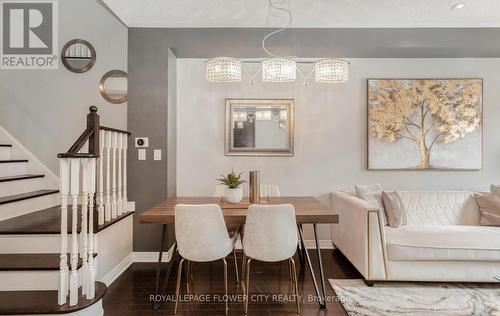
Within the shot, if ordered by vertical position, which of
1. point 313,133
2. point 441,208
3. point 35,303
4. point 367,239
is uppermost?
point 313,133

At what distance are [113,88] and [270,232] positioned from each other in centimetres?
264

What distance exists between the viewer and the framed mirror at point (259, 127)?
11.5ft

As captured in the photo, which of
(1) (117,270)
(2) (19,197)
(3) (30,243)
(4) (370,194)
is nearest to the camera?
(3) (30,243)

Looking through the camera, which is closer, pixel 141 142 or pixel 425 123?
pixel 141 142

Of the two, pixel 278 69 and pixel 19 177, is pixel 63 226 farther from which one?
pixel 278 69

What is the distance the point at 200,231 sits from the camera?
199cm

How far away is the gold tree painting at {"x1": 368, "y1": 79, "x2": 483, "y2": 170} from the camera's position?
341 centimetres

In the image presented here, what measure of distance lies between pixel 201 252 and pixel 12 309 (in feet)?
4.11

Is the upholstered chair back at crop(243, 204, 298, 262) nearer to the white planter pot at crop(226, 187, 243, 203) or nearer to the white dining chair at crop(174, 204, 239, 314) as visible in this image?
the white dining chair at crop(174, 204, 239, 314)

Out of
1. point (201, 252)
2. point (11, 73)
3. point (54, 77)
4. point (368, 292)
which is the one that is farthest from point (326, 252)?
point (11, 73)

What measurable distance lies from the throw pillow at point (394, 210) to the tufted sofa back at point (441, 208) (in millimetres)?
271

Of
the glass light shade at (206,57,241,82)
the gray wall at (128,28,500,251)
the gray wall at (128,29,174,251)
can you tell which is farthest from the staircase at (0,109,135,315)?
the glass light shade at (206,57,241,82)

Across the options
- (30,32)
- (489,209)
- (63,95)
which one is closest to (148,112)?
(63,95)

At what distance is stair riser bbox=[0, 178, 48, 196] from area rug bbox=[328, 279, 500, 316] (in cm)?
321
